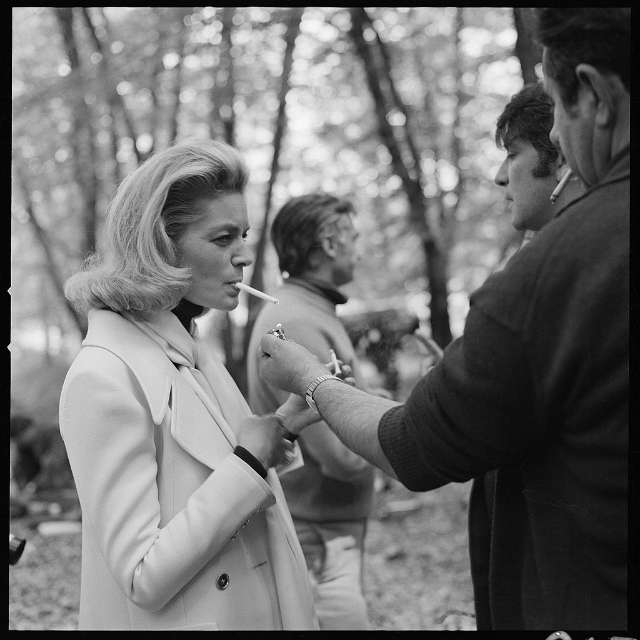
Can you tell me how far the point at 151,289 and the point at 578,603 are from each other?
116cm

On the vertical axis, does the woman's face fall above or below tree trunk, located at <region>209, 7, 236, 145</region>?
below

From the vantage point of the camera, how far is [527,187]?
2027 mm

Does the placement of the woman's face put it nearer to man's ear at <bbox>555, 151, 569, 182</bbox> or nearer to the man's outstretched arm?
the man's outstretched arm

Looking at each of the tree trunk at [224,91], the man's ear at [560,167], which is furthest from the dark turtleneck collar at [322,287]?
the tree trunk at [224,91]

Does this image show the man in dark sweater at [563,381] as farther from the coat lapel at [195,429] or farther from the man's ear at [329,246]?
the man's ear at [329,246]

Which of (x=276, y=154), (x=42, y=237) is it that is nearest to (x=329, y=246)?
(x=276, y=154)

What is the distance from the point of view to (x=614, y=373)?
1.25 meters

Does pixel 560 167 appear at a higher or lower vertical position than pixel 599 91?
higher

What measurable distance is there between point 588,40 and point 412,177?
17.7ft

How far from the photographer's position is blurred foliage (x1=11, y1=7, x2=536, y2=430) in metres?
5.80

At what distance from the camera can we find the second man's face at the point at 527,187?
2.00 m

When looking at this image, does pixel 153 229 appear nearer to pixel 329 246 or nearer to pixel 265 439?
pixel 265 439

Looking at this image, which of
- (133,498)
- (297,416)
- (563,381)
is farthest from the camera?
(297,416)

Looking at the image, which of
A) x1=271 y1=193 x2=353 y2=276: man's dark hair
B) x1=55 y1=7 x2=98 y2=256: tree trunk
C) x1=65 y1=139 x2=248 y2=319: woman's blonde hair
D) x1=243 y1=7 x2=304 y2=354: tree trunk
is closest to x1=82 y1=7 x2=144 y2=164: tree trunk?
x1=55 y1=7 x2=98 y2=256: tree trunk
